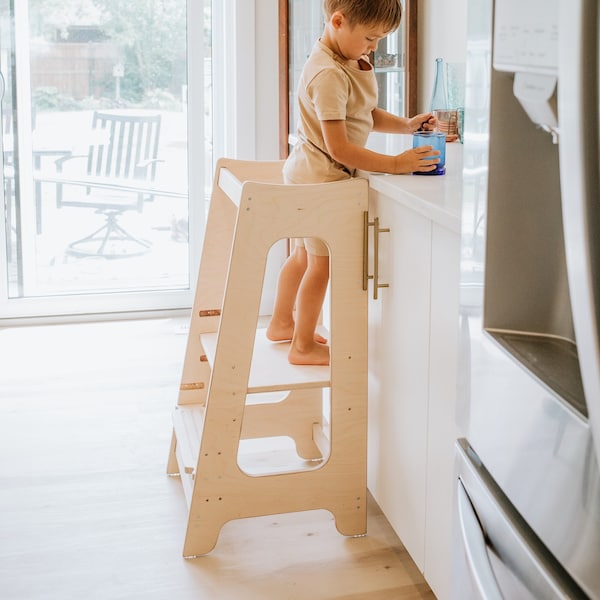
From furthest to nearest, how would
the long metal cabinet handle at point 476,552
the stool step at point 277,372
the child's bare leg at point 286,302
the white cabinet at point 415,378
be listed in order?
1. the child's bare leg at point 286,302
2. the stool step at point 277,372
3. the white cabinet at point 415,378
4. the long metal cabinet handle at point 476,552

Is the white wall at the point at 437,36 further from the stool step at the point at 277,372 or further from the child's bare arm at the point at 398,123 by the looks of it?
the stool step at the point at 277,372

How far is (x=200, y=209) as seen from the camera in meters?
3.95

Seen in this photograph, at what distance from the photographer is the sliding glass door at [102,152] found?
12.2ft

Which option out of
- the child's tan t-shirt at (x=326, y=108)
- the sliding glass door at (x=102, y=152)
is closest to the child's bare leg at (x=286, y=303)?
the child's tan t-shirt at (x=326, y=108)

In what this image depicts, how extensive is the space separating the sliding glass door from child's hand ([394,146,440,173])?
84.3 inches

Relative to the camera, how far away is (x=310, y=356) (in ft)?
6.89

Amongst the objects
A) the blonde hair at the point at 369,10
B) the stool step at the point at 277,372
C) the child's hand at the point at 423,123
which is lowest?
the stool step at the point at 277,372

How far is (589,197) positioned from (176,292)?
3.46m

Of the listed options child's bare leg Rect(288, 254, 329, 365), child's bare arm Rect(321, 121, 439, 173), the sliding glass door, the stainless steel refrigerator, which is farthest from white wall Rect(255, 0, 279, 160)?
the stainless steel refrigerator

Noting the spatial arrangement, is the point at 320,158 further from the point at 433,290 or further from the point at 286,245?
the point at 286,245

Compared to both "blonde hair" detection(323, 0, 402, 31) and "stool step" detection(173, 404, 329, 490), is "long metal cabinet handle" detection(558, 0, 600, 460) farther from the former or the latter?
"stool step" detection(173, 404, 329, 490)

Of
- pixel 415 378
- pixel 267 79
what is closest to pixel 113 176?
pixel 267 79

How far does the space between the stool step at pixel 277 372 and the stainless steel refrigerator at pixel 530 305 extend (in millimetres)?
966

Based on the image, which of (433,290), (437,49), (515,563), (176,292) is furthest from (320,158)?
(176,292)
